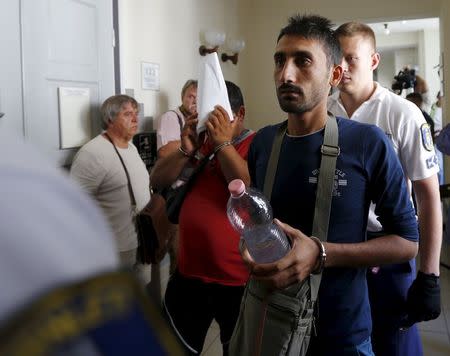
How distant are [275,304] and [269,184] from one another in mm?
333

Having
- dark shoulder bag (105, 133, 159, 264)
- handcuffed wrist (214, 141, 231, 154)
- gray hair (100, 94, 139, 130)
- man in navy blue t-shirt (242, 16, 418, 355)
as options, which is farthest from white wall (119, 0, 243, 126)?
man in navy blue t-shirt (242, 16, 418, 355)

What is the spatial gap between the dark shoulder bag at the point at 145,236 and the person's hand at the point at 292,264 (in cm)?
178

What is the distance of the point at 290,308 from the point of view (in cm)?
120

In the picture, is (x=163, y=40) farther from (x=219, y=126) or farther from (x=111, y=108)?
(x=219, y=126)

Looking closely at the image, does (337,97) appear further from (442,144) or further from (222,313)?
(442,144)

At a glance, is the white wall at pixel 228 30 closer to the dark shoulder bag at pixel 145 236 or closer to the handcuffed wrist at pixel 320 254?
the dark shoulder bag at pixel 145 236

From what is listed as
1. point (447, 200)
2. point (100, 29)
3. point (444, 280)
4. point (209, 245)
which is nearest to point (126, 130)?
point (100, 29)

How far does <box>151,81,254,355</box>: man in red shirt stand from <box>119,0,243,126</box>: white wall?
181 cm

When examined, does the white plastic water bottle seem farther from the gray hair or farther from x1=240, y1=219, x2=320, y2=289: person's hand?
the gray hair

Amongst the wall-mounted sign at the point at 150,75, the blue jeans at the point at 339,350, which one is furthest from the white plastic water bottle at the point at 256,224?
the wall-mounted sign at the point at 150,75

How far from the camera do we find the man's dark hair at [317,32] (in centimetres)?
142

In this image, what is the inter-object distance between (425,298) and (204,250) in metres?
0.82

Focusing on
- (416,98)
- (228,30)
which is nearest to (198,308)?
(228,30)

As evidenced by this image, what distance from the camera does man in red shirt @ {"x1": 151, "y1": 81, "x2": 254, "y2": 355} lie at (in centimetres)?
190
